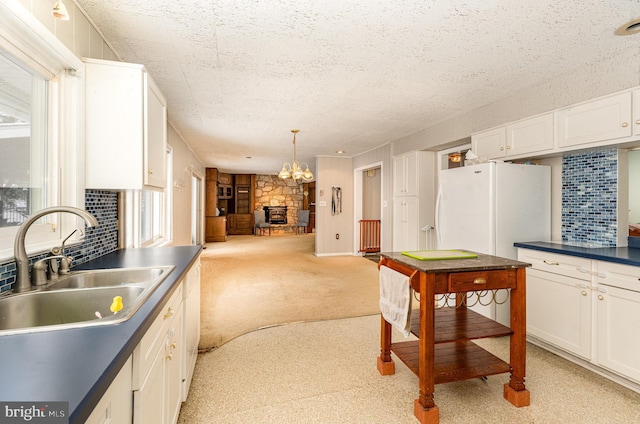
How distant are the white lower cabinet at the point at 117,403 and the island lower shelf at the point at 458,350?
151 cm

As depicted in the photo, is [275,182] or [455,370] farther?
[275,182]

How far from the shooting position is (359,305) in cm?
359

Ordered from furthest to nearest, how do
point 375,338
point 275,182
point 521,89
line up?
point 275,182, point 521,89, point 375,338

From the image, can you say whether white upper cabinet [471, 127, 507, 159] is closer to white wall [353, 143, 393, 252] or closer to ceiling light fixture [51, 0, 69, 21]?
white wall [353, 143, 393, 252]

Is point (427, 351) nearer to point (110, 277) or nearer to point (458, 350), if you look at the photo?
point (458, 350)

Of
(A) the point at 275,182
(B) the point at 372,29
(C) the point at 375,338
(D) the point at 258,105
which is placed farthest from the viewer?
(A) the point at 275,182

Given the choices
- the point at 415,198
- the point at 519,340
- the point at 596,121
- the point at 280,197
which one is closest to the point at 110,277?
the point at 519,340

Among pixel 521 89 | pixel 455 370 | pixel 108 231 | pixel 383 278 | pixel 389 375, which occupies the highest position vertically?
pixel 521 89

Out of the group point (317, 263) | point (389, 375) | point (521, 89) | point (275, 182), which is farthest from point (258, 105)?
point (275, 182)

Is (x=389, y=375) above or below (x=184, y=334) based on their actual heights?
below

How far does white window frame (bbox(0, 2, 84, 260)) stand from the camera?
142 cm

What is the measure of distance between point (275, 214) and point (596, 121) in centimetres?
1030

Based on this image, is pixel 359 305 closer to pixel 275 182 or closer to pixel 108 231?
pixel 108 231

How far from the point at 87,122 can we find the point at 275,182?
33.5 feet
